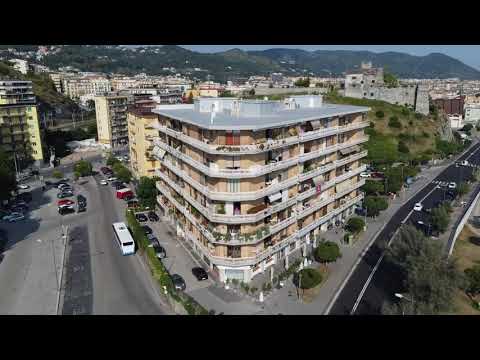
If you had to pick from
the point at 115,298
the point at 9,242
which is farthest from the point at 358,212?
the point at 9,242

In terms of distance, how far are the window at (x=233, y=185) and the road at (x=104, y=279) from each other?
282 inches

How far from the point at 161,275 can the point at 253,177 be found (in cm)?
746

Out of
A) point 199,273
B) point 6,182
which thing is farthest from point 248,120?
point 6,182

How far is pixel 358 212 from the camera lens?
111ft

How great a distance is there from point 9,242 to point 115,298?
40.8 ft

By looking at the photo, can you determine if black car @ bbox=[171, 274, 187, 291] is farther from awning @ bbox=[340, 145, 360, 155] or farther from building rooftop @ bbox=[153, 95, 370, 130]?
awning @ bbox=[340, 145, 360, 155]

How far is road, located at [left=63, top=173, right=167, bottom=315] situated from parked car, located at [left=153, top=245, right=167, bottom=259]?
1.24m

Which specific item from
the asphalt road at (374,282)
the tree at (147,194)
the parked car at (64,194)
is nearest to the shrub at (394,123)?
the asphalt road at (374,282)

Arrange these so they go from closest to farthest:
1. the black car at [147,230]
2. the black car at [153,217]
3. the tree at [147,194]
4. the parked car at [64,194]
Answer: the black car at [147,230]
the black car at [153,217]
the tree at [147,194]
the parked car at [64,194]

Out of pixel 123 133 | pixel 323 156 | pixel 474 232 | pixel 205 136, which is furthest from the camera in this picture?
pixel 123 133

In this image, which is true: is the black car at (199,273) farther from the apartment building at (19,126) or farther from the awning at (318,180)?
the apartment building at (19,126)

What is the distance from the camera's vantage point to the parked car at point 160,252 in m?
25.3

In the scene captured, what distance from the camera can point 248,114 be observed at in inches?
990
